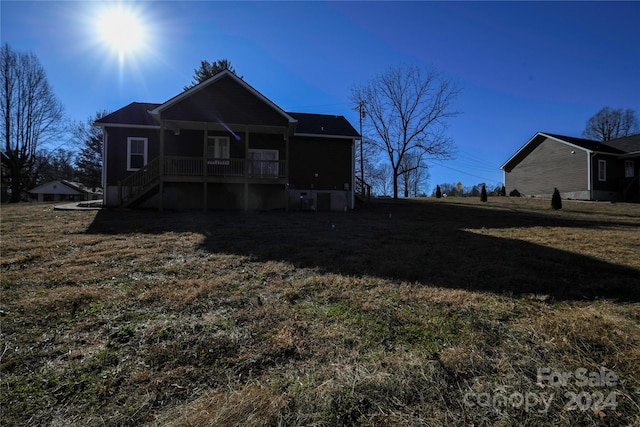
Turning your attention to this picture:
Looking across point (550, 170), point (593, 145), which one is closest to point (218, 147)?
point (550, 170)

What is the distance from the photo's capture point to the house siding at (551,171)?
964 inches

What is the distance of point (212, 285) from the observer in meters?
4.16

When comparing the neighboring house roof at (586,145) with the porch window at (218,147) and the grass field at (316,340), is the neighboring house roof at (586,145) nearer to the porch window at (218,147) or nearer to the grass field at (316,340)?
the grass field at (316,340)

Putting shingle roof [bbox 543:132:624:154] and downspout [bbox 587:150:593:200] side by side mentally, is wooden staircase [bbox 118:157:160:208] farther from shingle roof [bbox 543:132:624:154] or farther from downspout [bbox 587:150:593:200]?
shingle roof [bbox 543:132:624:154]

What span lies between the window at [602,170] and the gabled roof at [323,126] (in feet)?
67.1

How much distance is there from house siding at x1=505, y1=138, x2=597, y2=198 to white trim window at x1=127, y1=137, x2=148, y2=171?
2965 centimetres

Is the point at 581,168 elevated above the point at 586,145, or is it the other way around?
the point at 586,145

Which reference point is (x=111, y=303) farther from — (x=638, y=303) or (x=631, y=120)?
(x=631, y=120)

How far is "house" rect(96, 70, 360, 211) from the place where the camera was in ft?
44.9

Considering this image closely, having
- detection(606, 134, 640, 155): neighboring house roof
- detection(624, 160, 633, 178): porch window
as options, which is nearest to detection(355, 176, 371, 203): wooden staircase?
detection(606, 134, 640, 155): neighboring house roof

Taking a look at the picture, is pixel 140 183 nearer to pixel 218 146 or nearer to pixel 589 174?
pixel 218 146

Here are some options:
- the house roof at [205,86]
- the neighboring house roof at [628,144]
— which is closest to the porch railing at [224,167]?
the house roof at [205,86]

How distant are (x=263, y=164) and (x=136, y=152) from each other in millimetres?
6135

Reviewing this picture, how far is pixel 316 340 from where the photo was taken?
273 cm
